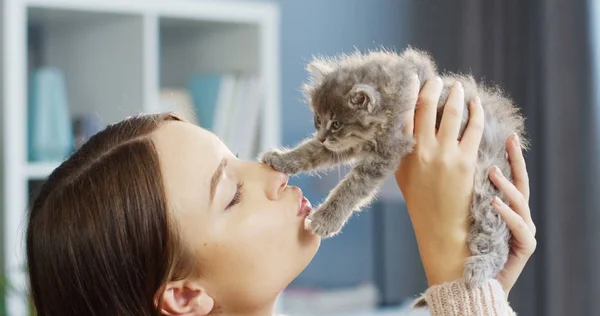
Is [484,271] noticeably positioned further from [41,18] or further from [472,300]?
[41,18]

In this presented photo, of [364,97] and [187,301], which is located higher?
[364,97]

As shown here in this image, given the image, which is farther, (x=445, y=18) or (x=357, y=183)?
(x=445, y=18)

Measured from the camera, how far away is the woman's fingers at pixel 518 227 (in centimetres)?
136

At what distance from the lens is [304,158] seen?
148cm

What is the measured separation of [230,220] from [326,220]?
0.57 feet

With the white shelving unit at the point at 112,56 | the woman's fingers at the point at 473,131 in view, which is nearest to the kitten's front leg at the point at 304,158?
the woman's fingers at the point at 473,131

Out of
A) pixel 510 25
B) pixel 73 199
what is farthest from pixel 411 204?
pixel 510 25

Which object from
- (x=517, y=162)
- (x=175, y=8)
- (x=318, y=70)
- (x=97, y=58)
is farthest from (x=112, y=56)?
(x=517, y=162)

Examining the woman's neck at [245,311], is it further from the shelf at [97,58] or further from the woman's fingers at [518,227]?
the shelf at [97,58]

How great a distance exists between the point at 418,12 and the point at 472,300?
251cm

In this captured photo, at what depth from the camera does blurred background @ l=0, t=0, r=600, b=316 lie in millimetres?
2512

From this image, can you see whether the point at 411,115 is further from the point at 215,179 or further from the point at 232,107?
the point at 232,107

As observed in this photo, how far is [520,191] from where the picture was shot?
1456 millimetres

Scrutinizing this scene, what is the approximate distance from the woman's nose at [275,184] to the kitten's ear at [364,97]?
0.61 ft
